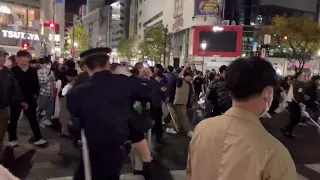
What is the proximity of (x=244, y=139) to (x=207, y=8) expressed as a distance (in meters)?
52.4

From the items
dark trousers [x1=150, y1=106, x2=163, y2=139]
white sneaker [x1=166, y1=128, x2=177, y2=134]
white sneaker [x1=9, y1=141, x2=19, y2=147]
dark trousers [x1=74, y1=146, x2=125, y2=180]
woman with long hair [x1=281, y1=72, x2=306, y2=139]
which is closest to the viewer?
dark trousers [x1=74, y1=146, x2=125, y2=180]

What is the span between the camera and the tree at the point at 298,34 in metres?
36.8

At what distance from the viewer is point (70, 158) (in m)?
6.81

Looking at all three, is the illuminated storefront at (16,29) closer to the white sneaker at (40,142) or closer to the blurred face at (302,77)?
the white sneaker at (40,142)

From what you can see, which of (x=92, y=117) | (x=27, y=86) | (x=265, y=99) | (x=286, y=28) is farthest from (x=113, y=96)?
(x=286, y=28)

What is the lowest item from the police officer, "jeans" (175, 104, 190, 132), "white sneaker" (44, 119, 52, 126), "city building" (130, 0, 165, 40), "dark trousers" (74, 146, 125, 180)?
→ "white sneaker" (44, 119, 52, 126)

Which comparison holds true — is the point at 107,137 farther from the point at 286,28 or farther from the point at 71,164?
the point at 286,28

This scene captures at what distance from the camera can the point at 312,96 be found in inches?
413

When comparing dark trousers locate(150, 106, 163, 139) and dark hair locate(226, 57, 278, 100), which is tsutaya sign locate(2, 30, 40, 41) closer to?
dark trousers locate(150, 106, 163, 139)

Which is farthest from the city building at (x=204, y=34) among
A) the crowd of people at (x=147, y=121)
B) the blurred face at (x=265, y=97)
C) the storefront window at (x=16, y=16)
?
the blurred face at (x=265, y=97)

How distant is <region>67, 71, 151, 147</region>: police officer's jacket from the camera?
3.07 meters

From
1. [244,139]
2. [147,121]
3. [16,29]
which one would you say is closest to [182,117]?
[147,121]

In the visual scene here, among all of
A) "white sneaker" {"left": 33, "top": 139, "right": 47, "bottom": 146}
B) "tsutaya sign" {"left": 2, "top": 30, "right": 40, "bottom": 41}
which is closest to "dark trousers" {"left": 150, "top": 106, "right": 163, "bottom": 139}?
"white sneaker" {"left": 33, "top": 139, "right": 47, "bottom": 146}

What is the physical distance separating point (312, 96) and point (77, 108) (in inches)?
353
